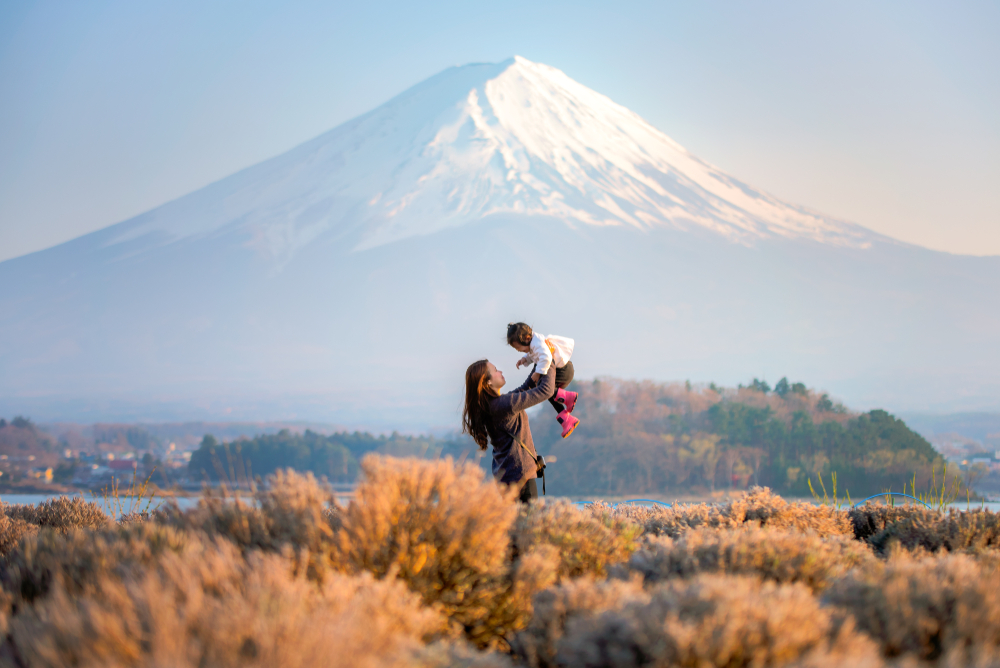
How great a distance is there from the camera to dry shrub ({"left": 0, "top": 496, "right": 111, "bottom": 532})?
683 centimetres

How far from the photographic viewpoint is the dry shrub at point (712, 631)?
8.24 feet

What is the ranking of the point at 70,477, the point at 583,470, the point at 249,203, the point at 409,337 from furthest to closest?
the point at 409,337
the point at 249,203
the point at 70,477
the point at 583,470

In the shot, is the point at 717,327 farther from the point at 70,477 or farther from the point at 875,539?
the point at 875,539

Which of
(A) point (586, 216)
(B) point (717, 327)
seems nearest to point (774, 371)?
(B) point (717, 327)

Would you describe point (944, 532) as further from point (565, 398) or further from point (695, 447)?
point (695, 447)

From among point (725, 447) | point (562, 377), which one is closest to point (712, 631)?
point (562, 377)

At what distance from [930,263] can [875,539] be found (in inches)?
7656

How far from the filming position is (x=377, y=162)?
141 meters

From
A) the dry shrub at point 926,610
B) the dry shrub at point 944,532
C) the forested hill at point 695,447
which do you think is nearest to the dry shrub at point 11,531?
the dry shrub at point 926,610

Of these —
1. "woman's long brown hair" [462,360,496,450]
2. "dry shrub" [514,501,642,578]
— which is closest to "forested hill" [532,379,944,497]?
"woman's long brown hair" [462,360,496,450]

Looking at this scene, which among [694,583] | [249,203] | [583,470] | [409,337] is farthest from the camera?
[409,337]

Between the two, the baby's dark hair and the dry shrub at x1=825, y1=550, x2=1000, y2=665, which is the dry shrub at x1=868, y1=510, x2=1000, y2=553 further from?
the baby's dark hair

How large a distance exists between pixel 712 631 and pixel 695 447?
8836cm

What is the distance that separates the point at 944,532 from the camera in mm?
5668
